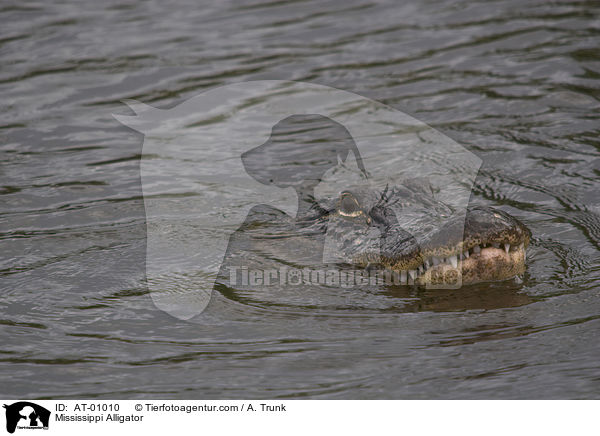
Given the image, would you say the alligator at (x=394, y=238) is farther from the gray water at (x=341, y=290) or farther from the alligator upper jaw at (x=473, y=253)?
the gray water at (x=341, y=290)

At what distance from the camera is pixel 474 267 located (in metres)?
4.92

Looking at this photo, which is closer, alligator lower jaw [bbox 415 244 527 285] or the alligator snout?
the alligator snout

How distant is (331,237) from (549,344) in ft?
7.26

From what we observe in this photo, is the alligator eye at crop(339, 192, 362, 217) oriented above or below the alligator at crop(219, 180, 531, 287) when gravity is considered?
above

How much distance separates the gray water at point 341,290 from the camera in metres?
4.30
